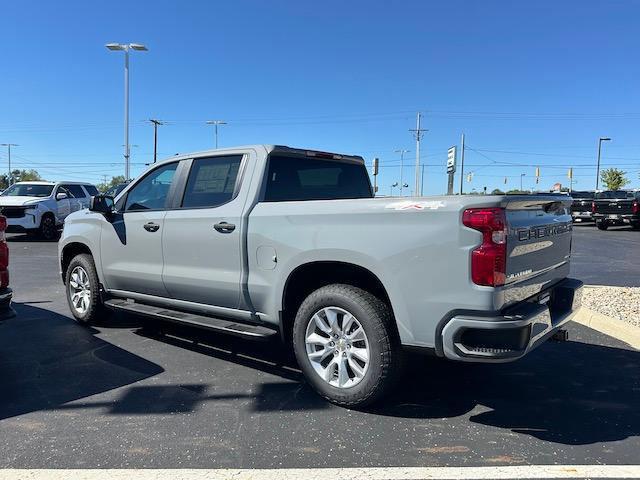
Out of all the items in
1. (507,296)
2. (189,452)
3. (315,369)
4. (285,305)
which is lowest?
(189,452)

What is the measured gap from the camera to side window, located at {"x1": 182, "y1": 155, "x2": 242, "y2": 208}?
4.63 m

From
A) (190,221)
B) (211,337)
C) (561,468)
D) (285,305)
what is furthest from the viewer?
(211,337)

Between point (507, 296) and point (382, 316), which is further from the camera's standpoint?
point (382, 316)

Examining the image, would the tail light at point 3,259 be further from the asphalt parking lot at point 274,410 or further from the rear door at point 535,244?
the rear door at point 535,244

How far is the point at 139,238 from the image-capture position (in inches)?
205

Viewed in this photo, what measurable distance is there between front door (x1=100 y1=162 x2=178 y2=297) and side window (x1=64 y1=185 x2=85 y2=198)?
13.9m

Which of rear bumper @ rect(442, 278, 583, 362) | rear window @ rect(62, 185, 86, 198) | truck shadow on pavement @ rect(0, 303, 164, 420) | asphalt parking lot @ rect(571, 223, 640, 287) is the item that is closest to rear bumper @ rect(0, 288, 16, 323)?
truck shadow on pavement @ rect(0, 303, 164, 420)

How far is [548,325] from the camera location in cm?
359

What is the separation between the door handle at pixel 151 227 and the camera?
16.5 ft

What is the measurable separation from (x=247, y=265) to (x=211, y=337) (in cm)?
170

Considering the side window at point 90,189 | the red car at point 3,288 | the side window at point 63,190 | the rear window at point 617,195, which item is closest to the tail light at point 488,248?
the red car at point 3,288

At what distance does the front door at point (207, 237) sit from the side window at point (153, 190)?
11.6 inches

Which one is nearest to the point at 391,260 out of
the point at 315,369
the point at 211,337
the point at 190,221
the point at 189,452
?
the point at 315,369

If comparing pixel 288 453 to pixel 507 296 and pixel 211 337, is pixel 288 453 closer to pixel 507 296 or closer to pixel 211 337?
pixel 507 296
